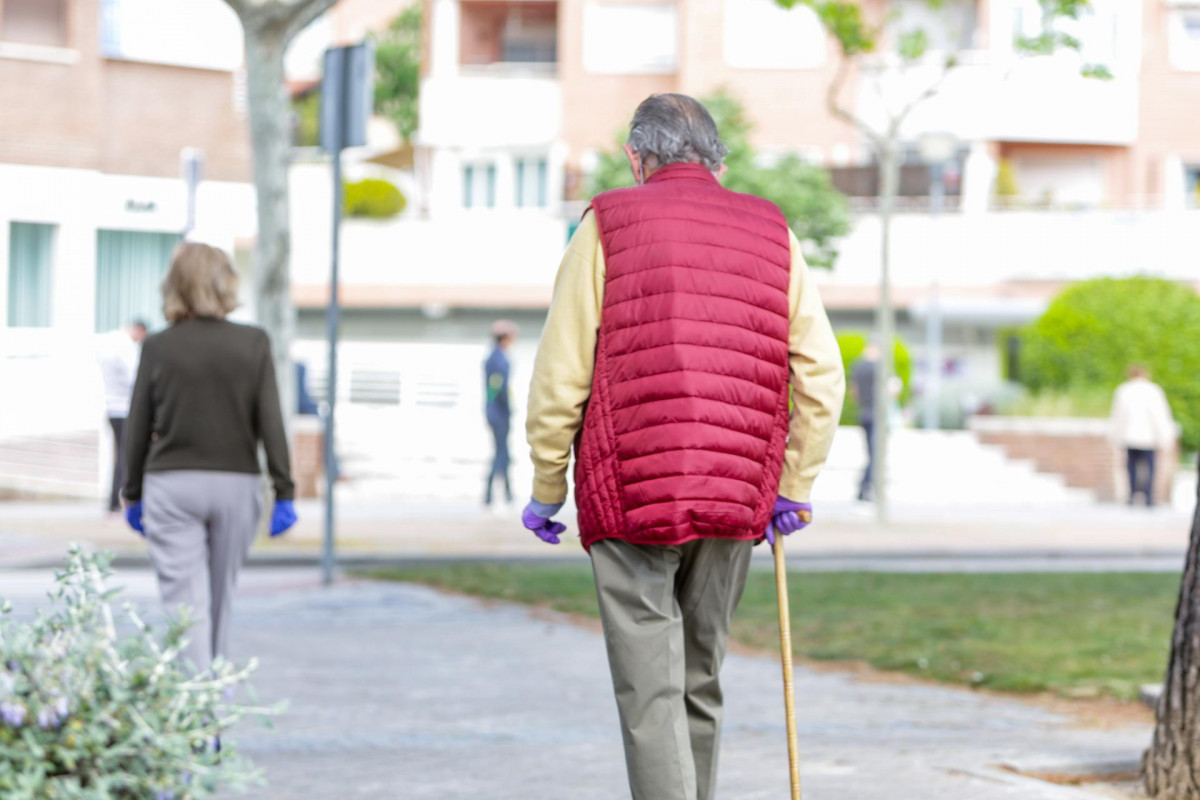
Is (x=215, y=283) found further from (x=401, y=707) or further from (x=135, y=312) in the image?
(x=135, y=312)

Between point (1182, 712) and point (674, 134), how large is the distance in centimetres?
255

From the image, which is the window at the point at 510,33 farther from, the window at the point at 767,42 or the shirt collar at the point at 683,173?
the shirt collar at the point at 683,173

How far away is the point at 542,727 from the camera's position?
23.9 ft

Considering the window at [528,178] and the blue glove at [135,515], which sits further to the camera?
the window at [528,178]

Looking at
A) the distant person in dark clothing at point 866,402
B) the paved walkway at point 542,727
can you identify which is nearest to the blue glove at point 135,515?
the paved walkway at point 542,727

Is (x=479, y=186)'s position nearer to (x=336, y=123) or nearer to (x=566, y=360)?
(x=336, y=123)

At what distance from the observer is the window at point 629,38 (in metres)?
42.6

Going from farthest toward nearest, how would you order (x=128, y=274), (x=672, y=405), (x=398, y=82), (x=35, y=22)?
(x=398, y=82) → (x=128, y=274) → (x=35, y=22) → (x=672, y=405)

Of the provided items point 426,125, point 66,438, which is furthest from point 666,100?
point 426,125

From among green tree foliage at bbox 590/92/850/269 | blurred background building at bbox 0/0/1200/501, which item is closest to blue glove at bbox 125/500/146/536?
blurred background building at bbox 0/0/1200/501

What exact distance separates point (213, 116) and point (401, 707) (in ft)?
67.5

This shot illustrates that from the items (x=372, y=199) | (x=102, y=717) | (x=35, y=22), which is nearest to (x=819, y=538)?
(x=35, y=22)

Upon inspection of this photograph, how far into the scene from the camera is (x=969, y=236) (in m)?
38.7

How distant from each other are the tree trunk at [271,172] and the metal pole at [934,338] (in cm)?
1820
